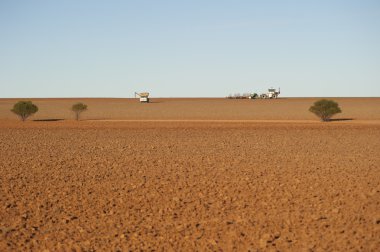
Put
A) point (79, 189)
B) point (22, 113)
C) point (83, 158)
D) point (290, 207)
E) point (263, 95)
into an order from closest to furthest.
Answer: point (290, 207) → point (79, 189) → point (83, 158) → point (22, 113) → point (263, 95)

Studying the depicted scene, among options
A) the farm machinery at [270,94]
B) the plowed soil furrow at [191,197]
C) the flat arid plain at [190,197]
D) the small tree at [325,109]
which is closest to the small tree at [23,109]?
the plowed soil furrow at [191,197]

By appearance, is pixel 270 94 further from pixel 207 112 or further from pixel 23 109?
pixel 23 109

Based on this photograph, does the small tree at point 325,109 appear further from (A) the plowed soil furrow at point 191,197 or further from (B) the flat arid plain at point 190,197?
(B) the flat arid plain at point 190,197

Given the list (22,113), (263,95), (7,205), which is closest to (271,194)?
(7,205)

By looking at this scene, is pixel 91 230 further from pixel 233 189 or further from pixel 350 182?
pixel 350 182

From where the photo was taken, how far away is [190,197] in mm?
13180

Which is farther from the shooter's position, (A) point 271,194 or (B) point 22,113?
(B) point 22,113

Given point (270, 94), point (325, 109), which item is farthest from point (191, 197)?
point (270, 94)

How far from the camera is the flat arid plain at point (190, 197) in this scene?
9.89m

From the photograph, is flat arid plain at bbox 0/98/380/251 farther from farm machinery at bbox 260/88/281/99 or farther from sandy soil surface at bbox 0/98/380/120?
farm machinery at bbox 260/88/281/99

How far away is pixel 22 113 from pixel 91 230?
3846cm

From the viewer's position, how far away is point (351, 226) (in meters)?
10.4

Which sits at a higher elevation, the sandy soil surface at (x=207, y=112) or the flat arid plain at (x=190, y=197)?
the sandy soil surface at (x=207, y=112)

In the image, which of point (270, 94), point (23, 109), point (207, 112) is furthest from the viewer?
point (270, 94)
